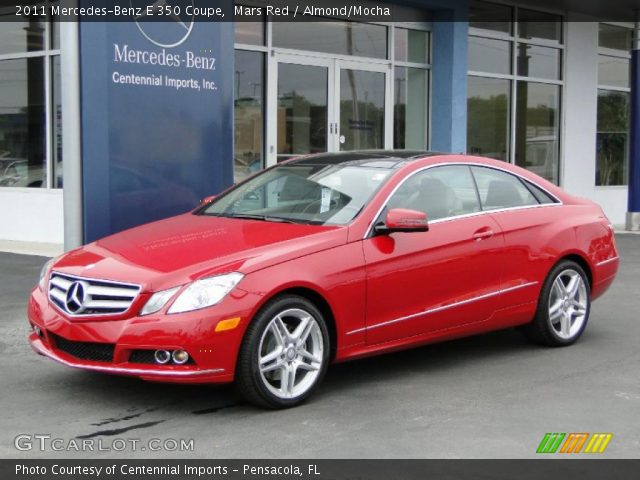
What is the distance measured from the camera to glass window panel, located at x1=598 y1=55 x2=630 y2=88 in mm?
18875

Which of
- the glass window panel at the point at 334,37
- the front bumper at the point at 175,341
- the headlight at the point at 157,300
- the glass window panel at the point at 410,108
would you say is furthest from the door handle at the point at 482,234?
the glass window panel at the point at 410,108

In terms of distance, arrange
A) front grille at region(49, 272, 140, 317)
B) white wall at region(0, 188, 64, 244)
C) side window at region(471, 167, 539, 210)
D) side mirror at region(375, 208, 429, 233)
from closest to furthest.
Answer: front grille at region(49, 272, 140, 317) < side mirror at region(375, 208, 429, 233) < side window at region(471, 167, 539, 210) < white wall at region(0, 188, 64, 244)

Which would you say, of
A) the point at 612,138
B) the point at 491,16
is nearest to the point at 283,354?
the point at 491,16

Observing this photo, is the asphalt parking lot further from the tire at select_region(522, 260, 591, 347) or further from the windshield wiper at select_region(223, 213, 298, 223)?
the windshield wiper at select_region(223, 213, 298, 223)

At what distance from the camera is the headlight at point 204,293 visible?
16.3 feet

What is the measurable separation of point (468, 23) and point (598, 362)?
10.3 m

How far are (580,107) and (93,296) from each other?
1498 cm

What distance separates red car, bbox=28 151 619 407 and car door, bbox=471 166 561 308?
0.01 meters

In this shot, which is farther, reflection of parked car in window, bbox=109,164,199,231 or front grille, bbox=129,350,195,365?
reflection of parked car in window, bbox=109,164,199,231

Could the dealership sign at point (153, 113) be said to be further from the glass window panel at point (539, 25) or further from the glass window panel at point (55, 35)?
the glass window panel at point (539, 25)

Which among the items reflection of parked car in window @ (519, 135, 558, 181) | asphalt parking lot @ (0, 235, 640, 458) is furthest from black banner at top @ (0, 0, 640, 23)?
asphalt parking lot @ (0, 235, 640, 458)

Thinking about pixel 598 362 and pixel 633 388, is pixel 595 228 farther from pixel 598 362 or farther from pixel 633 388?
pixel 633 388

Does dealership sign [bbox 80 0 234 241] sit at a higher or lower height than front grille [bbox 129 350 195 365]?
higher
